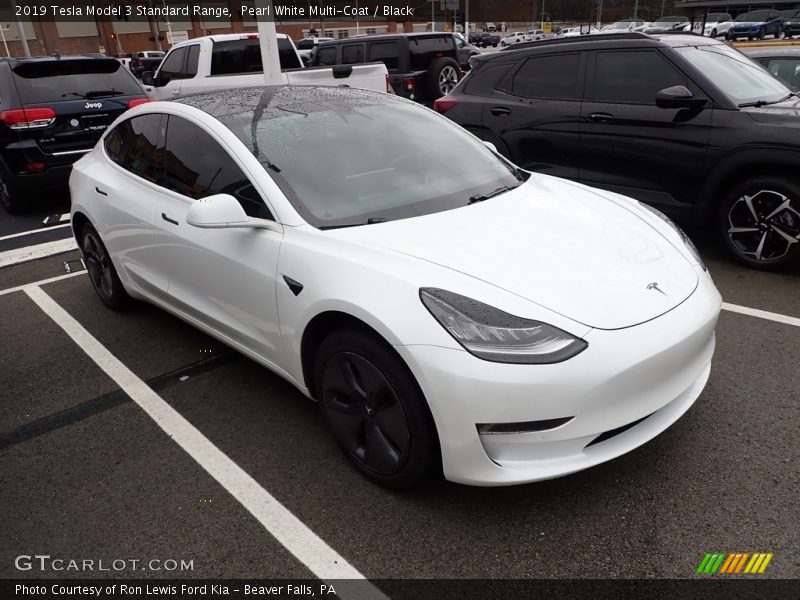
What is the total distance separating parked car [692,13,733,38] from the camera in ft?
101

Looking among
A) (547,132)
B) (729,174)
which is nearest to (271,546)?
(729,174)

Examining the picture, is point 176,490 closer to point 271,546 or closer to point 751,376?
point 271,546

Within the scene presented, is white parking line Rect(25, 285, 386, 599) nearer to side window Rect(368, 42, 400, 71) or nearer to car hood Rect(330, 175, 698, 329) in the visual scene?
car hood Rect(330, 175, 698, 329)

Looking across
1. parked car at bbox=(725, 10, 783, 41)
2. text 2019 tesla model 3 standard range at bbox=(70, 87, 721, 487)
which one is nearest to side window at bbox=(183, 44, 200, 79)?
text 2019 tesla model 3 standard range at bbox=(70, 87, 721, 487)

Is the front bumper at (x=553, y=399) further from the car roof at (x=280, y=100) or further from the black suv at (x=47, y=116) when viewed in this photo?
the black suv at (x=47, y=116)

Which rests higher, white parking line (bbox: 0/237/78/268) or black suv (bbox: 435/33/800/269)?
black suv (bbox: 435/33/800/269)

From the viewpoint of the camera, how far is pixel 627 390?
220cm

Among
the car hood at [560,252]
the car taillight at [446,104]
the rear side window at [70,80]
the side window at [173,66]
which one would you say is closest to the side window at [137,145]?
the car hood at [560,252]

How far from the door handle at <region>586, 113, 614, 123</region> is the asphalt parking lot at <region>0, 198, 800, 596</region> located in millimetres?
2398

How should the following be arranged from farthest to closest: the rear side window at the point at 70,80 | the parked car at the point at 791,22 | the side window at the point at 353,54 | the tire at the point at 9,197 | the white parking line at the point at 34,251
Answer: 1. the parked car at the point at 791,22
2. the side window at the point at 353,54
3. the tire at the point at 9,197
4. the rear side window at the point at 70,80
5. the white parking line at the point at 34,251

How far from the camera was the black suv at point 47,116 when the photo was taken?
22.5 feet

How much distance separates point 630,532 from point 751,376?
1470 millimetres

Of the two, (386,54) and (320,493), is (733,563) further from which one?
(386,54)

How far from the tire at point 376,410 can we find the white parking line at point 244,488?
38 cm
